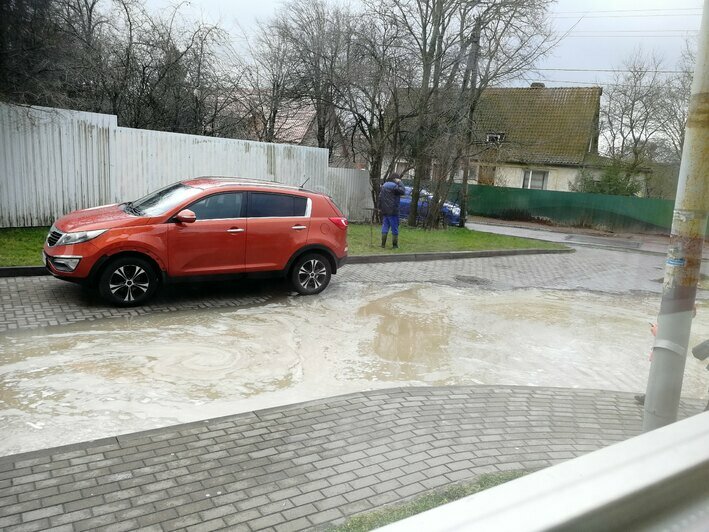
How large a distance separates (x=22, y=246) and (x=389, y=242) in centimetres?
819

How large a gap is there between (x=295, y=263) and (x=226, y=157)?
660 cm

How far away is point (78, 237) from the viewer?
7.29 metres

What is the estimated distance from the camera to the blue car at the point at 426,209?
62.7 ft

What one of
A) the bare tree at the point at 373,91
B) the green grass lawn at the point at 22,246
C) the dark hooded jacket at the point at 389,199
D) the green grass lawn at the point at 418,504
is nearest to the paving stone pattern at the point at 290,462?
the green grass lawn at the point at 418,504

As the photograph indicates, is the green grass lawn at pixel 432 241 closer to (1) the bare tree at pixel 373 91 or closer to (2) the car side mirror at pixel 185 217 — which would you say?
(1) the bare tree at pixel 373 91

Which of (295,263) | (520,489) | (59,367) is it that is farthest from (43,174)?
(520,489)

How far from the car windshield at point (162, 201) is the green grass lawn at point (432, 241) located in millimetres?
4853

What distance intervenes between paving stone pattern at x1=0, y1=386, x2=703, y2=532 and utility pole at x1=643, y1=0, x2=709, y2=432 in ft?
0.71

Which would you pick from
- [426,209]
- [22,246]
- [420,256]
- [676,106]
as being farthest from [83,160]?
[676,106]

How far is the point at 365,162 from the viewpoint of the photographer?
19297mm

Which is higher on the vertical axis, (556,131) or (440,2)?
(440,2)

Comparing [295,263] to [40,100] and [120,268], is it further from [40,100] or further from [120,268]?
[40,100]

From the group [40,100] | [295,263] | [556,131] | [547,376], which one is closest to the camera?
[556,131]

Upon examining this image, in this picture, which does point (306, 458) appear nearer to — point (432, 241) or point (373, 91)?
point (432, 241)
